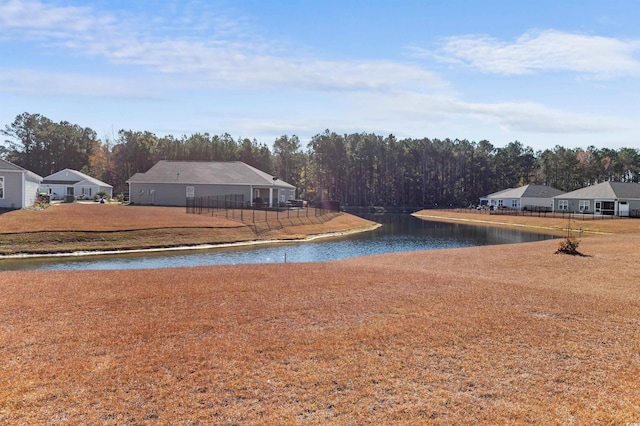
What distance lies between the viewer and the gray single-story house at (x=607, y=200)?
60625 mm

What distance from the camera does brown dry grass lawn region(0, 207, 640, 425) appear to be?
570 centimetres

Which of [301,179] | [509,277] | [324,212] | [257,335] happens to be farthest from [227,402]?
[301,179]

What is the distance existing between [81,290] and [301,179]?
4146 inches

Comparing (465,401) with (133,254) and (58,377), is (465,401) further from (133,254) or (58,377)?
(133,254)

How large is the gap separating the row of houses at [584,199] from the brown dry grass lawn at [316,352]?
56.4 meters

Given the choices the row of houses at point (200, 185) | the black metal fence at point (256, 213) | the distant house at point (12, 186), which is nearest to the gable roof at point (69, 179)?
the row of houses at point (200, 185)

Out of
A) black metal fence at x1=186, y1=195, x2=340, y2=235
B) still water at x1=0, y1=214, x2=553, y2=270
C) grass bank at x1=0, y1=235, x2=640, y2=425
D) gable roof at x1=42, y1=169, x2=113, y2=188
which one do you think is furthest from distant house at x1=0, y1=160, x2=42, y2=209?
gable roof at x1=42, y1=169, x2=113, y2=188

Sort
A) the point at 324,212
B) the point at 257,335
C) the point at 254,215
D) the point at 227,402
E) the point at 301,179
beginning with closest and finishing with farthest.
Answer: the point at 227,402 < the point at 257,335 < the point at 254,215 < the point at 324,212 < the point at 301,179

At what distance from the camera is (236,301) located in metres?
11.1

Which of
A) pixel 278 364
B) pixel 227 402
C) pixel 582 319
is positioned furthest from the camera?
pixel 582 319

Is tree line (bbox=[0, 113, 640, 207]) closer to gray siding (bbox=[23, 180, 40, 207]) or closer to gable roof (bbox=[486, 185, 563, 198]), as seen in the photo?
gable roof (bbox=[486, 185, 563, 198])

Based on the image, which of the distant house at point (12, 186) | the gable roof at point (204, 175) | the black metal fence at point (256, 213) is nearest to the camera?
the distant house at point (12, 186)

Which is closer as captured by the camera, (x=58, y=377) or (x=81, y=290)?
(x=58, y=377)

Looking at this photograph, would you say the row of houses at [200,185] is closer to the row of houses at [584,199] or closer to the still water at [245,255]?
the still water at [245,255]
